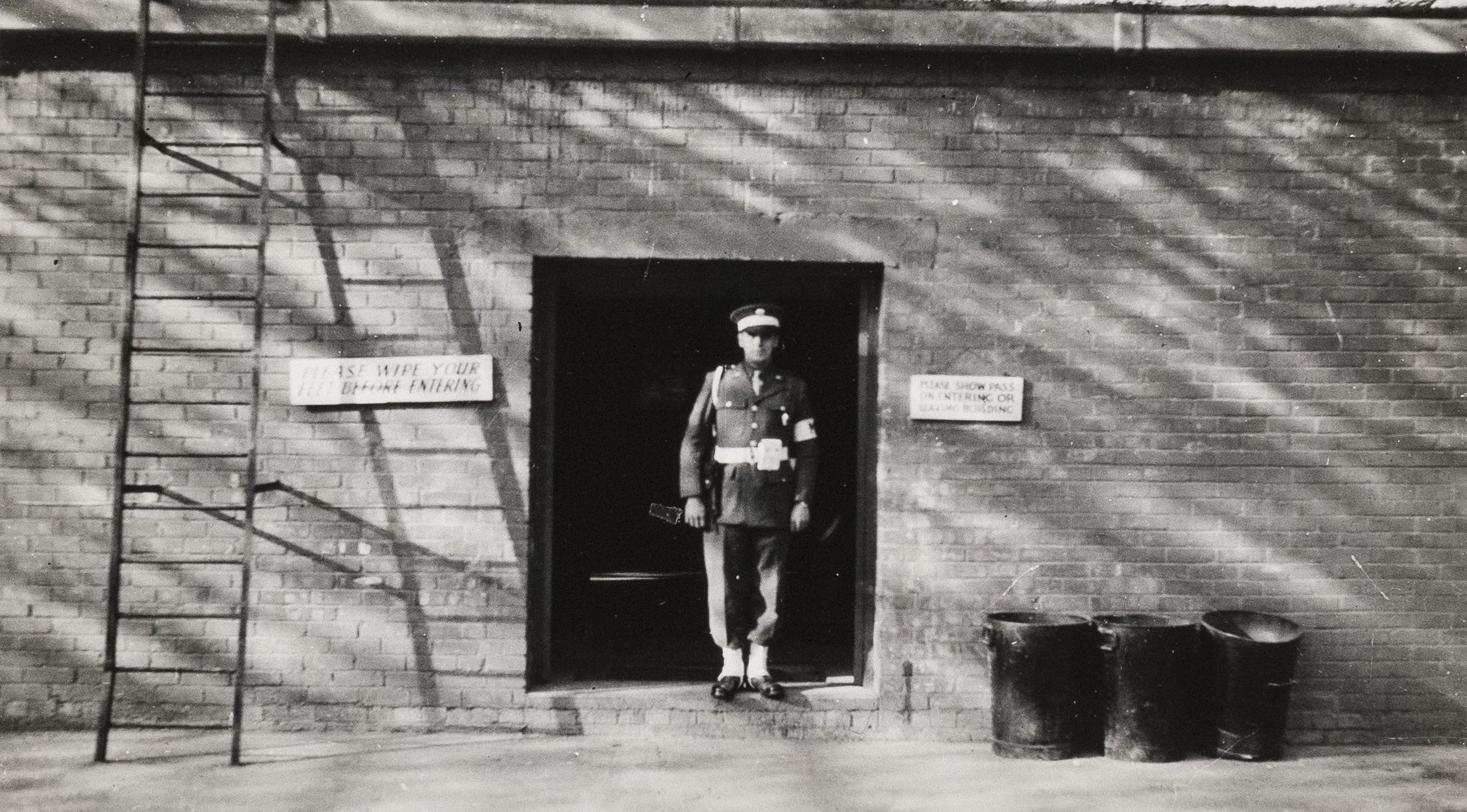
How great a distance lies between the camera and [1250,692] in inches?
205

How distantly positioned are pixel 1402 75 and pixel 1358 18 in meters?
0.44

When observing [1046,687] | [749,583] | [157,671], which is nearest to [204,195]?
[157,671]

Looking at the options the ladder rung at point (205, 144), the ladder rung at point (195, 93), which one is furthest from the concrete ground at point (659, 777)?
the ladder rung at point (195, 93)

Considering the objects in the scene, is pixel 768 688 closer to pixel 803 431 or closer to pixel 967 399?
pixel 803 431

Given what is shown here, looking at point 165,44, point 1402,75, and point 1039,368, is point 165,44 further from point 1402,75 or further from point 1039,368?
point 1402,75

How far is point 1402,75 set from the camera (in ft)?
18.7

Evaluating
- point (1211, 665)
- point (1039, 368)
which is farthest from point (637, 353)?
point (1211, 665)

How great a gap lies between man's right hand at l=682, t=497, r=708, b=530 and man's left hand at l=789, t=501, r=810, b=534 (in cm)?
47

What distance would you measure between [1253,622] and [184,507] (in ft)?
18.6

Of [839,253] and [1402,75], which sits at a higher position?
[1402,75]

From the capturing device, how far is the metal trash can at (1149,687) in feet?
17.0

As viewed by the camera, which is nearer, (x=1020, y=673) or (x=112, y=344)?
(x=1020, y=673)

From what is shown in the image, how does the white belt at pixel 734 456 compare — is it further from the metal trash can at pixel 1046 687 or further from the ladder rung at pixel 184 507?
the ladder rung at pixel 184 507

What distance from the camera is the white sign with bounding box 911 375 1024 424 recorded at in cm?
564
